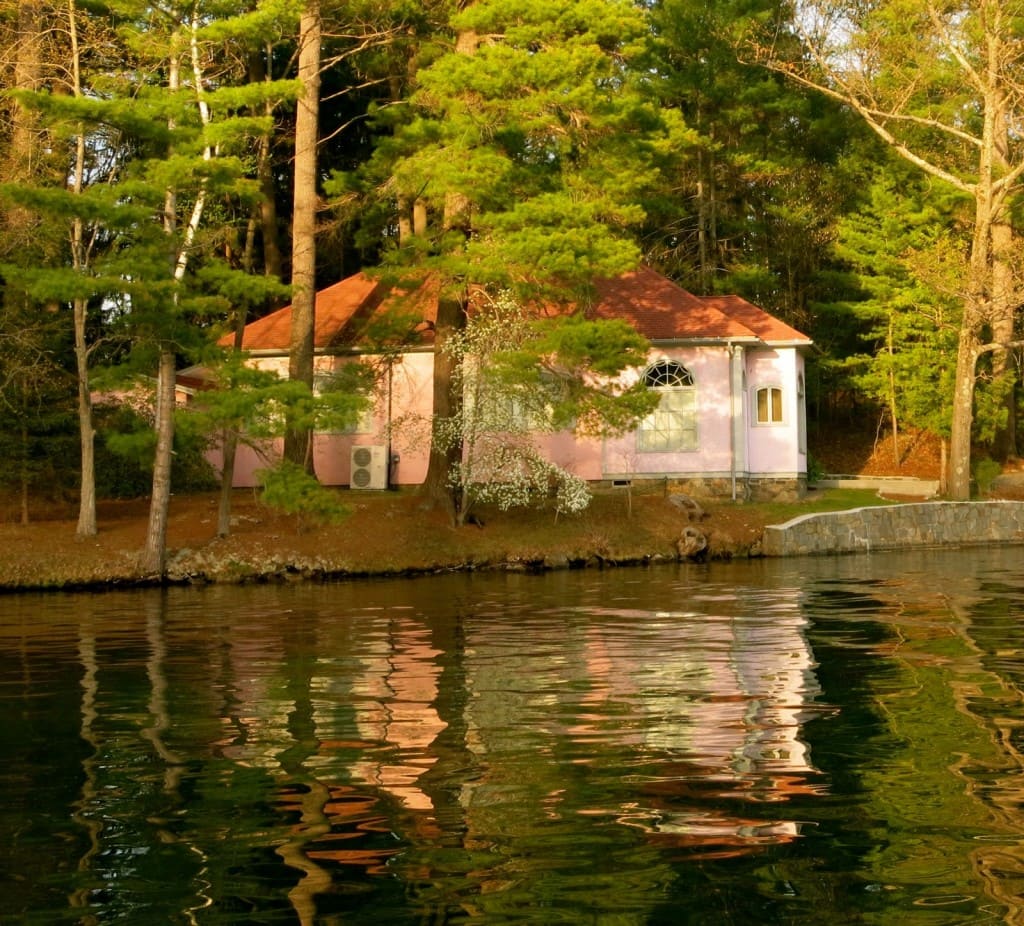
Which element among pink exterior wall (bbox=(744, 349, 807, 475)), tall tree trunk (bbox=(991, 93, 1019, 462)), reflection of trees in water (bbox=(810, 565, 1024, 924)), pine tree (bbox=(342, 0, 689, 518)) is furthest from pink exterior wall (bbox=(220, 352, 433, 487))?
reflection of trees in water (bbox=(810, 565, 1024, 924))

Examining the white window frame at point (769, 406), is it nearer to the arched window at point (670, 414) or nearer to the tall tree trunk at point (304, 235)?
the arched window at point (670, 414)

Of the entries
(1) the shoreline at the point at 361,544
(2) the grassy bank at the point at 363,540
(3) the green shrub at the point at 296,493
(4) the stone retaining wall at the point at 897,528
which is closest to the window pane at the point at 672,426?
(2) the grassy bank at the point at 363,540

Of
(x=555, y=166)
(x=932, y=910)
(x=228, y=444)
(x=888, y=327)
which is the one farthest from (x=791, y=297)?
(x=932, y=910)

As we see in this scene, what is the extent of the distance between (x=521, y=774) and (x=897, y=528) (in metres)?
23.4

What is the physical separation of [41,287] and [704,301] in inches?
741

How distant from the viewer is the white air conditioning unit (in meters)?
31.8

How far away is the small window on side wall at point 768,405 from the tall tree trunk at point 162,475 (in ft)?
52.3

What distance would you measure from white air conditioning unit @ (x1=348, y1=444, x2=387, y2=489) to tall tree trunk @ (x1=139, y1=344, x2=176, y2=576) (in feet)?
30.2

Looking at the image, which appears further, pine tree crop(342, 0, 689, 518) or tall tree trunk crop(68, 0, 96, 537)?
pine tree crop(342, 0, 689, 518)

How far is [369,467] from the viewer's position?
3189 cm

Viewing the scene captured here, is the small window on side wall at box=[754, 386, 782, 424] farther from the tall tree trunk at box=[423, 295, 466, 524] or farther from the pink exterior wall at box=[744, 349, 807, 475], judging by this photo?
the tall tree trunk at box=[423, 295, 466, 524]

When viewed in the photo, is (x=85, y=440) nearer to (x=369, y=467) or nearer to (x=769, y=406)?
(x=369, y=467)

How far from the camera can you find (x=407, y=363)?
109 feet

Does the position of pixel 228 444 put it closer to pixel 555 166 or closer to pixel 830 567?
pixel 555 166
